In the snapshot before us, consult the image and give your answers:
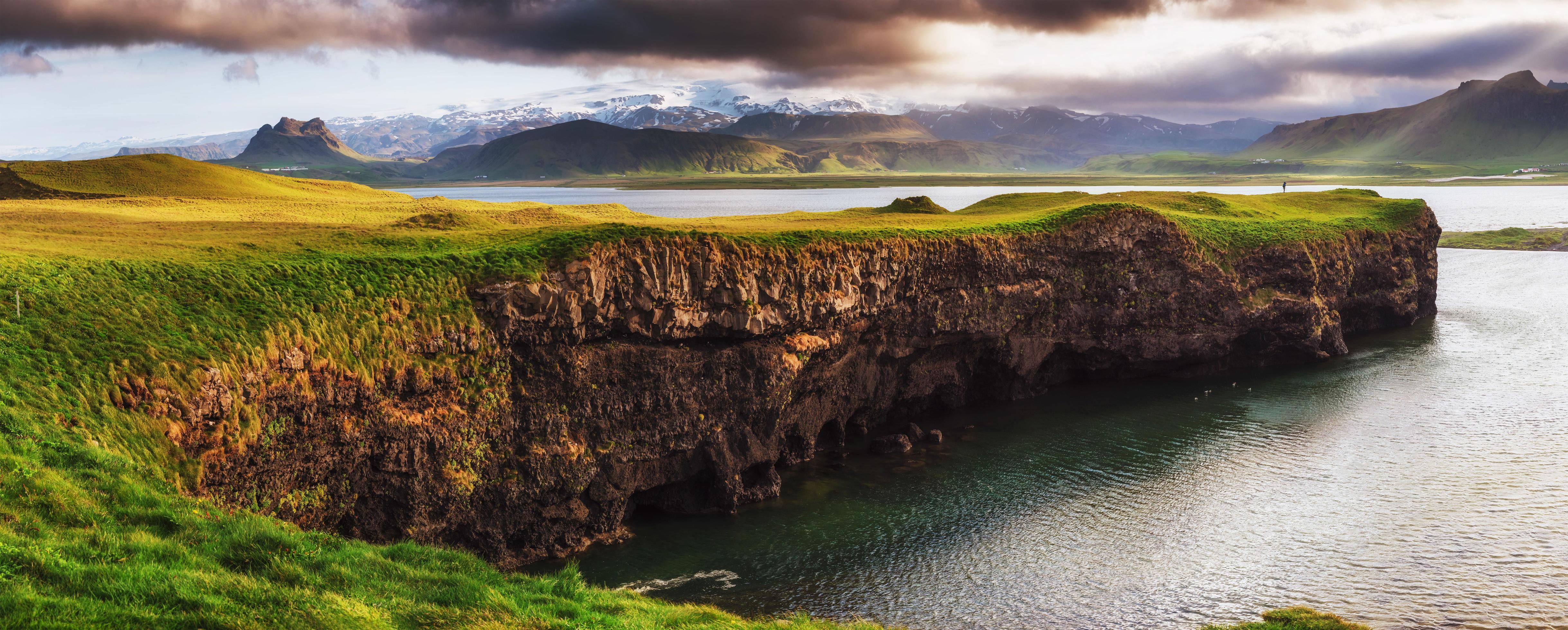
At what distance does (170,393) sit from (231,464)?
3.13 m

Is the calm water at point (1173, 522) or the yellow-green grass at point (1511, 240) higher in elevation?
the yellow-green grass at point (1511, 240)

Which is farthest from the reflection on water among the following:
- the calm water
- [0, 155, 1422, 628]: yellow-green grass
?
[0, 155, 1422, 628]: yellow-green grass

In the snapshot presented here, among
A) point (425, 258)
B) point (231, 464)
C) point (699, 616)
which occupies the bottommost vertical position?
point (699, 616)

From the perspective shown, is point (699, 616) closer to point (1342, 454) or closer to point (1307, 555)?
point (1307, 555)

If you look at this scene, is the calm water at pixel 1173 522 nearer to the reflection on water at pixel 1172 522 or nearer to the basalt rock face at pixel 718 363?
the reflection on water at pixel 1172 522

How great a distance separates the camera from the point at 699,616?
993 inches

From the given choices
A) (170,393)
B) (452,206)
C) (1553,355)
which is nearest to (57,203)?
(452,206)

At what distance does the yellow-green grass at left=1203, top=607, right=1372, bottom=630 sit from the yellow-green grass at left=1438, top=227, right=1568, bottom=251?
5669 inches

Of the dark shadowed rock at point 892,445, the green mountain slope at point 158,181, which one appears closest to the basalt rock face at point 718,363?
the dark shadowed rock at point 892,445

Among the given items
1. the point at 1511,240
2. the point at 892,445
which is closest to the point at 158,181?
the point at 892,445

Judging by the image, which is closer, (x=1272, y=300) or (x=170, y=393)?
(x=170, y=393)

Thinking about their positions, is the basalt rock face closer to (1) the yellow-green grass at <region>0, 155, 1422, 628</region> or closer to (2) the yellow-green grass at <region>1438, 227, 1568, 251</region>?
(1) the yellow-green grass at <region>0, 155, 1422, 628</region>

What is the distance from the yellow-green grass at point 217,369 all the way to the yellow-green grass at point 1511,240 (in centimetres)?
13844

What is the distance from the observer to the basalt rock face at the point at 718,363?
34.2 metres
